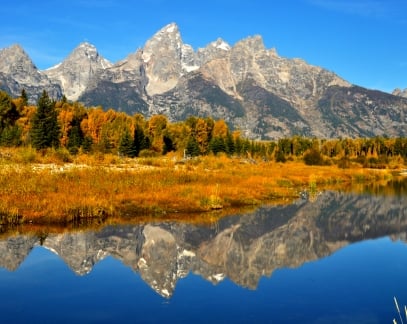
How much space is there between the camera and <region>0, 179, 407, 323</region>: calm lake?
1537 cm

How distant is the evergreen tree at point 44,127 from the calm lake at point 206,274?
222 ft

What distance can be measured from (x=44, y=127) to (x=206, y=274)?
80.1 metres

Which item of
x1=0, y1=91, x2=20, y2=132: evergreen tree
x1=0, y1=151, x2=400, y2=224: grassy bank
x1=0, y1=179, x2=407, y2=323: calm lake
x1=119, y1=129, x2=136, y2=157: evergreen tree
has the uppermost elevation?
x1=0, y1=91, x2=20, y2=132: evergreen tree

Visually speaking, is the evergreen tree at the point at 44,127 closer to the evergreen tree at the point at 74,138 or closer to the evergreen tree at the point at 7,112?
the evergreen tree at the point at 7,112

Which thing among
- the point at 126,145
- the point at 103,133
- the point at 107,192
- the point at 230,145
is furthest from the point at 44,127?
the point at 230,145

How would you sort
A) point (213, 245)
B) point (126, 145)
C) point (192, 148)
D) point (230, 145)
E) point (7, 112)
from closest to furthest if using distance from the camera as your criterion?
point (213, 245) < point (126, 145) < point (7, 112) < point (192, 148) < point (230, 145)

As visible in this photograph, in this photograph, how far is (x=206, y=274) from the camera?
66.8ft

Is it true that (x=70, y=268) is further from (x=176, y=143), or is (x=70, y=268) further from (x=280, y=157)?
(x=176, y=143)

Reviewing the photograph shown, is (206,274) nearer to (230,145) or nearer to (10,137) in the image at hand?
(10,137)

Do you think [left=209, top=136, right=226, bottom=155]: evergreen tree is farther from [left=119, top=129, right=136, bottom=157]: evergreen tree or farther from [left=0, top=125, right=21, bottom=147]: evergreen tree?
[left=0, top=125, right=21, bottom=147]: evergreen tree

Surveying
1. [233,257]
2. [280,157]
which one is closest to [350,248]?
[233,257]

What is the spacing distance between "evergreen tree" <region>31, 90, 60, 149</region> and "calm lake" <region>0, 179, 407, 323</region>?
67690 mm

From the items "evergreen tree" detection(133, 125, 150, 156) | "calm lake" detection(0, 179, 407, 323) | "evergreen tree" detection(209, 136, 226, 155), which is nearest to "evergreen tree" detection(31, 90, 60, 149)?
"evergreen tree" detection(133, 125, 150, 156)

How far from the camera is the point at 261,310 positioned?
618 inches
